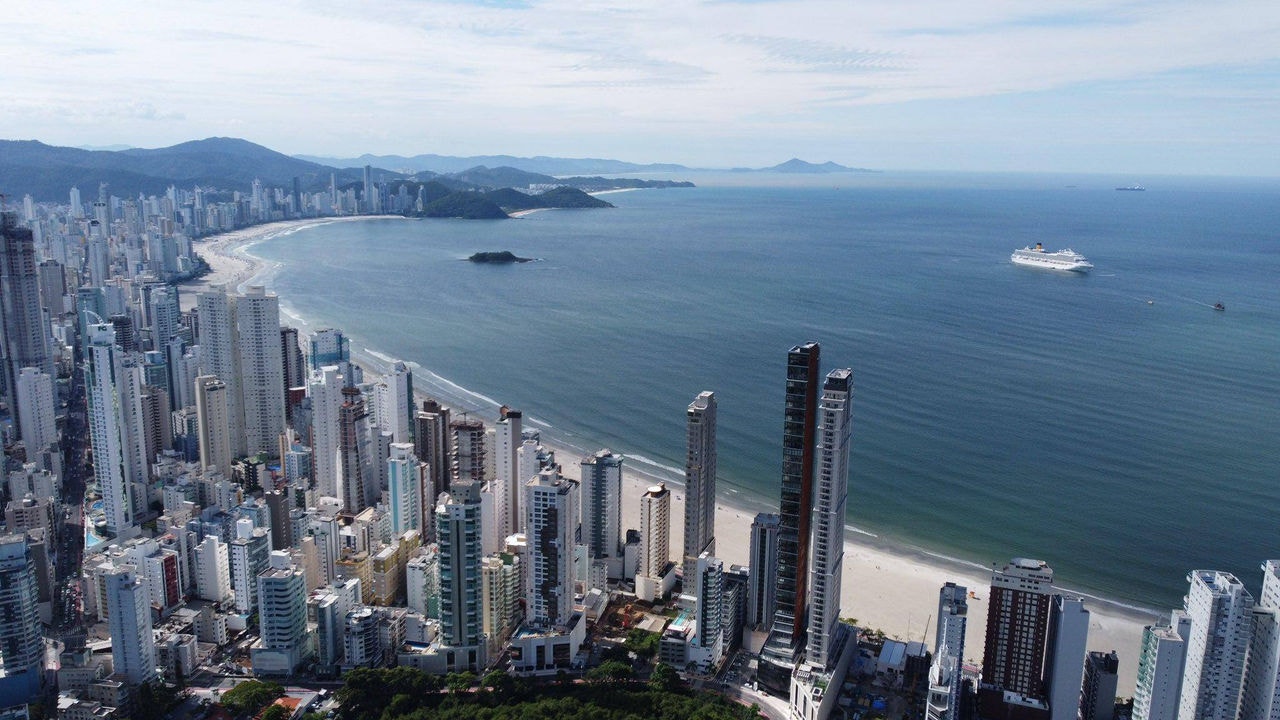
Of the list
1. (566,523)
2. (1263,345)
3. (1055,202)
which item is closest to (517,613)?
(566,523)

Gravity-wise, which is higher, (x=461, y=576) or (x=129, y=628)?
(x=461, y=576)

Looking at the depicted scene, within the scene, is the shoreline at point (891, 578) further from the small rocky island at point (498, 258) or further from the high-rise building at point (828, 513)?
the small rocky island at point (498, 258)

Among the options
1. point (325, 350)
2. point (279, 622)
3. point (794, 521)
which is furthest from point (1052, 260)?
point (279, 622)

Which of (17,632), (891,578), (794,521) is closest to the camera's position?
(17,632)

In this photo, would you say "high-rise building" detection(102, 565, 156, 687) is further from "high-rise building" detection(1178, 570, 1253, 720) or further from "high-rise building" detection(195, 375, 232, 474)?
"high-rise building" detection(1178, 570, 1253, 720)

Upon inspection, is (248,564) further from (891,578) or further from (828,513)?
(891,578)

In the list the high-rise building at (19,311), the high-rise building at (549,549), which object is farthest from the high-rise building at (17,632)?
the high-rise building at (19,311)

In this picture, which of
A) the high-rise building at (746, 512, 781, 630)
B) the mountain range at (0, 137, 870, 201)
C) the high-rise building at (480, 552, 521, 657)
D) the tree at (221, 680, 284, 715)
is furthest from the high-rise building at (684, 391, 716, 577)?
the mountain range at (0, 137, 870, 201)
